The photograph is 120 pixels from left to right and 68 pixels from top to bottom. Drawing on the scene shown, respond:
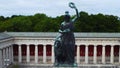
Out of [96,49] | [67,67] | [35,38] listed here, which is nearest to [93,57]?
[96,49]

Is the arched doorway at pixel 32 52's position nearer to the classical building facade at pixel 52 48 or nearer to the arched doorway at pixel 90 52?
the classical building facade at pixel 52 48

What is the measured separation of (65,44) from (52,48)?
53.6 meters

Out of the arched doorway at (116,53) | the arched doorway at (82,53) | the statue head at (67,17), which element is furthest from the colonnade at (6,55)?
the statue head at (67,17)

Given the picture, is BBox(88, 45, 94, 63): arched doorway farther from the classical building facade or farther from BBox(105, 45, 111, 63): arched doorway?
BBox(105, 45, 111, 63): arched doorway

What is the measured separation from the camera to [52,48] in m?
95.7

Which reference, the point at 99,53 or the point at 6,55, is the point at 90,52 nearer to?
the point at 99,53

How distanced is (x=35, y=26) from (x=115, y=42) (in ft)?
117

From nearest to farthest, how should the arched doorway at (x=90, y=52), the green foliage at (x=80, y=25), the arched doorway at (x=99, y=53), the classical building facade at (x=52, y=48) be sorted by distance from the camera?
the classical building facade at (x=52, y=48) → the arched doorway at (x=99, y=53) → the arched doorway at (x=90, y=52) → the green foliage at (x=80, y=25)

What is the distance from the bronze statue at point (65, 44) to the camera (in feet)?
138

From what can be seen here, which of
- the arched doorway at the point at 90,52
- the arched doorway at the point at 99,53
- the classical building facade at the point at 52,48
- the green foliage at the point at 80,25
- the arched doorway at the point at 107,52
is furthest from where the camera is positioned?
the green foliage at the point at 80,25

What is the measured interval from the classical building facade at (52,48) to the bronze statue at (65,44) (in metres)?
50.5

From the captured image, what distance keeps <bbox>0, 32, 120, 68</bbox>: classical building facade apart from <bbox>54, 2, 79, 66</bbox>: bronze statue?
5051 cm

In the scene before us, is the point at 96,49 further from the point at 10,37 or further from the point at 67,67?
the point at 67,67

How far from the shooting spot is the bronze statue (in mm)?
42000
